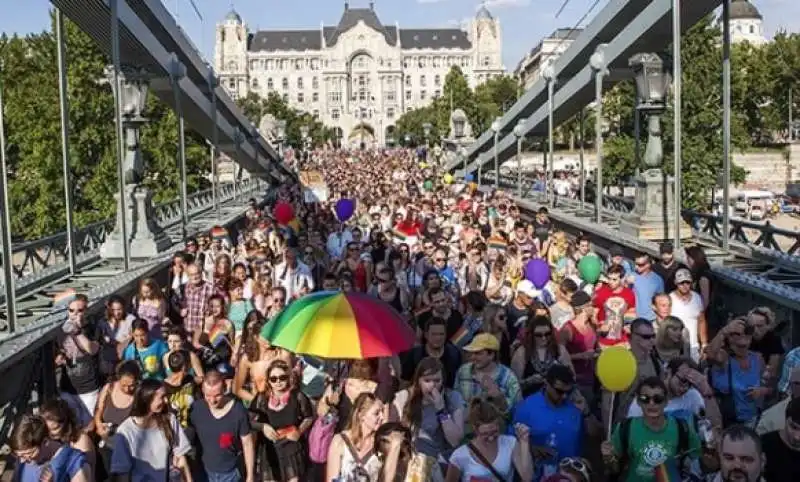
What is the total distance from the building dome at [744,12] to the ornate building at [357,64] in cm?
4571

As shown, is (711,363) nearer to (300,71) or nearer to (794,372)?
(794,372)

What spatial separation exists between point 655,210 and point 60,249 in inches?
340

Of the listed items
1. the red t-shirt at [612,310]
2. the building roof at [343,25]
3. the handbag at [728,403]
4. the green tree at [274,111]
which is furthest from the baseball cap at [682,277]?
the building roof at [343,25]

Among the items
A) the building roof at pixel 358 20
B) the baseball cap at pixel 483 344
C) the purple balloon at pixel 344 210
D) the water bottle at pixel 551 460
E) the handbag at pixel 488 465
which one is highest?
the building roof at pixel 358 20

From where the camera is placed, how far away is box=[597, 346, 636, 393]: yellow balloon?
608cm

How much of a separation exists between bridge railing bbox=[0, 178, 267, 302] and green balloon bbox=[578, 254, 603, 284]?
5.82 metres

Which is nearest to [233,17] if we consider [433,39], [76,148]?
[433,39]

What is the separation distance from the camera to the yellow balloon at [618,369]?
6078 mm

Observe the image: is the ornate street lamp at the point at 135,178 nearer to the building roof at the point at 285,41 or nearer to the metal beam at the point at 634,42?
the metal beam at the point at 634,42

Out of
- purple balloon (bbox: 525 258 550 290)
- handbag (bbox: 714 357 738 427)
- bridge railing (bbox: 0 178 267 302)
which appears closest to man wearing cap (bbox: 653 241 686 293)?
purple balloon (bbox: 525 258 550 290)

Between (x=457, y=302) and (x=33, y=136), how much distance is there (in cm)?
3216

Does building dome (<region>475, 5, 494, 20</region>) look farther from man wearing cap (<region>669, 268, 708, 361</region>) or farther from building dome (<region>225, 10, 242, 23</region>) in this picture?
man wearing cap (<region>669, 268, 708, 361</region>)

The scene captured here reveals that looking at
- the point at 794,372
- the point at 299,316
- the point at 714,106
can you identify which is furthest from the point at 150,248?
the point at 714,106

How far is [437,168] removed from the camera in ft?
158
